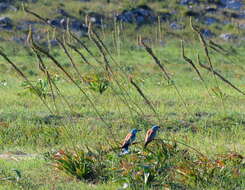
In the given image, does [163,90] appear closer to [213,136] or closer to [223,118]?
[223,118]

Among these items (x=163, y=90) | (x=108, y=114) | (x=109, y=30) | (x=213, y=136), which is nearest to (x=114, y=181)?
(x=213, y=136)

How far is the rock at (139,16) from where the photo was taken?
908 inches

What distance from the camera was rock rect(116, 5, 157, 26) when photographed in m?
23.1

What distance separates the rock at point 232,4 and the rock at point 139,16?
4367 millimetres

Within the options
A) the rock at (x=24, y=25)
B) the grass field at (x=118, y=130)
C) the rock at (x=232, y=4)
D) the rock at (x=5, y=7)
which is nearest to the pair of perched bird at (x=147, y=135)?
the grass field at (x=118, y=130)

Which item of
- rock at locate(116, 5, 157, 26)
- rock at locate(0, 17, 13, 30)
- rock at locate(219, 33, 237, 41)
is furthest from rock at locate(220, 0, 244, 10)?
rock at locate(0, 17, 13, 30)

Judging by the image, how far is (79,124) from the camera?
740 cm

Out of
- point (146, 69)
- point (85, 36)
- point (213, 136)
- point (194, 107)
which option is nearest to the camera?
point (213, 136)

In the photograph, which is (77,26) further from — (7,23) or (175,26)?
(175,26)

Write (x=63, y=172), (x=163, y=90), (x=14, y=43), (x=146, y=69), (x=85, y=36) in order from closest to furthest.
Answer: (x=63, y=172) < (x=163, y=90) < (x=146, y=69) < (x=14, y=43) < (x=85, y=36)

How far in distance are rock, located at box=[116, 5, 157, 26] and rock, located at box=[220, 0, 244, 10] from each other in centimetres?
437

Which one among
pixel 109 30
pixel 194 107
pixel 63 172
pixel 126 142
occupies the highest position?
pixel 126 142

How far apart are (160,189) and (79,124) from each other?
2859 millimetres

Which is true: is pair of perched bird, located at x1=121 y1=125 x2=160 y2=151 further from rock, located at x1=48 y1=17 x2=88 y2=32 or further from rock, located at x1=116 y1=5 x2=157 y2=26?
rock, located at x1=116 y1=5 x2=157 y2=26
